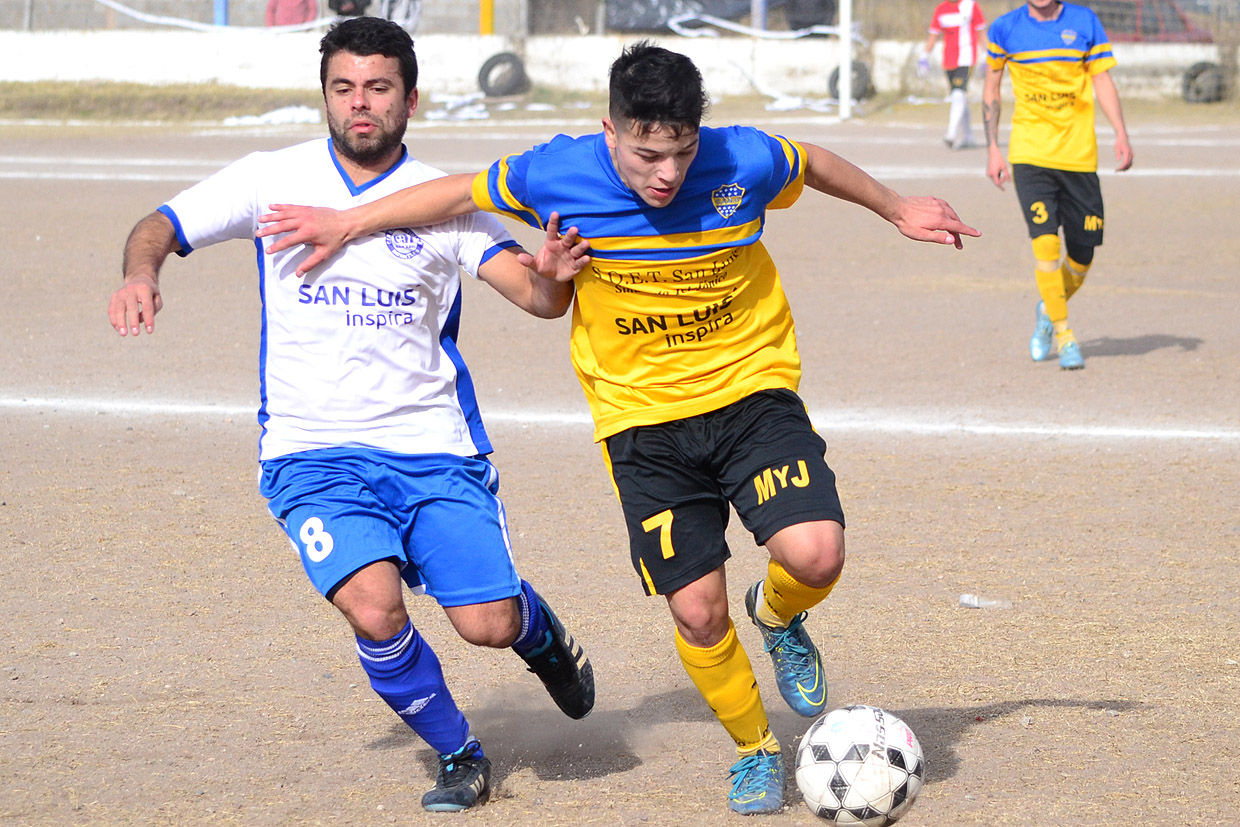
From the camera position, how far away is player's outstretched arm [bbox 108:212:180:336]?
12.2 feet

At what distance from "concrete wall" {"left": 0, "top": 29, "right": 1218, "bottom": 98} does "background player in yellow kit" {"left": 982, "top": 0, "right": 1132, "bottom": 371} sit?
58.6 feet

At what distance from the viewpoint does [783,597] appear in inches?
155

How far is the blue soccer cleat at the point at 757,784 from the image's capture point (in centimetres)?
367

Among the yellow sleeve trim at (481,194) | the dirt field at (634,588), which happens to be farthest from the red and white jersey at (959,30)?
the yellow sleeve trim at (481,194)

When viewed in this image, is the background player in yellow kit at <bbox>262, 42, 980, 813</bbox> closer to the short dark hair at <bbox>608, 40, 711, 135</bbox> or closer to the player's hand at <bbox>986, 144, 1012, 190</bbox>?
the short dark hair at <bbox>608, 40, 711, 135</bbox>

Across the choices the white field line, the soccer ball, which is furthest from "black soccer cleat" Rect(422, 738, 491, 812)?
the white field line

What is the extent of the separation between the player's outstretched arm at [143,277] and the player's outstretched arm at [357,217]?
0.98 feet

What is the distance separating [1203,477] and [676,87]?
4.38 metres

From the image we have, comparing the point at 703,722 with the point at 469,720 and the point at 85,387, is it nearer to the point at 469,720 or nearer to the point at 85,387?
the point at 469,720

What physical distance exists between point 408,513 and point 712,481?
2.77 ft

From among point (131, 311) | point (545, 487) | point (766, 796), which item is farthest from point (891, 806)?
point (545, 487)

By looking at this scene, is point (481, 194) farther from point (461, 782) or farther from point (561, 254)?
point (461, 782)

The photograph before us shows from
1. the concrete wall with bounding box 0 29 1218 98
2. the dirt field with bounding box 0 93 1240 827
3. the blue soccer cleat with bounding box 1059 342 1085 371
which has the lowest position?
the dirt field with bounding box 0 93 1240 827

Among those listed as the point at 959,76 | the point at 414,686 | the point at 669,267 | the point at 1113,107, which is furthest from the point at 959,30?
the point at 414,686
